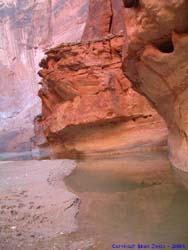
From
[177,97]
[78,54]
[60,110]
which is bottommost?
[60,110]

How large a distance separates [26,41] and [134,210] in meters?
58.6

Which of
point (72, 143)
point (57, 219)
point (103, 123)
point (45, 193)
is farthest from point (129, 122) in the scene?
point (57, 219)

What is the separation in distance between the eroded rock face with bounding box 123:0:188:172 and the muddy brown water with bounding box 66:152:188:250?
1.70 meters

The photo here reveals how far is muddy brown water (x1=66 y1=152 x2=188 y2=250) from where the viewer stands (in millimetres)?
3982

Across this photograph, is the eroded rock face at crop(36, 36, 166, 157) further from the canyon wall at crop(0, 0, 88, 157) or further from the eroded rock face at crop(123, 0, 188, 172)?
the canyon wall at crop(0, 0, 88, 157)

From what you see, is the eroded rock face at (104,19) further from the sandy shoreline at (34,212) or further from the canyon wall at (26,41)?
the canyon wall at (26,41)

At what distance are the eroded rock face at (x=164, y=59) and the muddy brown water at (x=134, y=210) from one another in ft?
5.58

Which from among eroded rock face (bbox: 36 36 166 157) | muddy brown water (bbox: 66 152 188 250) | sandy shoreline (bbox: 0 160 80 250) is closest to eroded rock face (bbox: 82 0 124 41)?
Result: eroded rock face (bbox: 36 36 166 157)

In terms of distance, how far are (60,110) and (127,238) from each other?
16.3 m

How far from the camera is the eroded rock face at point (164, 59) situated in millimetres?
6461

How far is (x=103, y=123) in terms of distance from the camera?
57.4ft

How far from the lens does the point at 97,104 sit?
18.0 metres

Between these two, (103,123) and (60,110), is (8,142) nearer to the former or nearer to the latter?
(60,110)

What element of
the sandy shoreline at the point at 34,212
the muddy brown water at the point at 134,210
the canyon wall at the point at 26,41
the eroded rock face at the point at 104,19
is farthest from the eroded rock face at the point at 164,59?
the canyon wall at the point at 26,41
